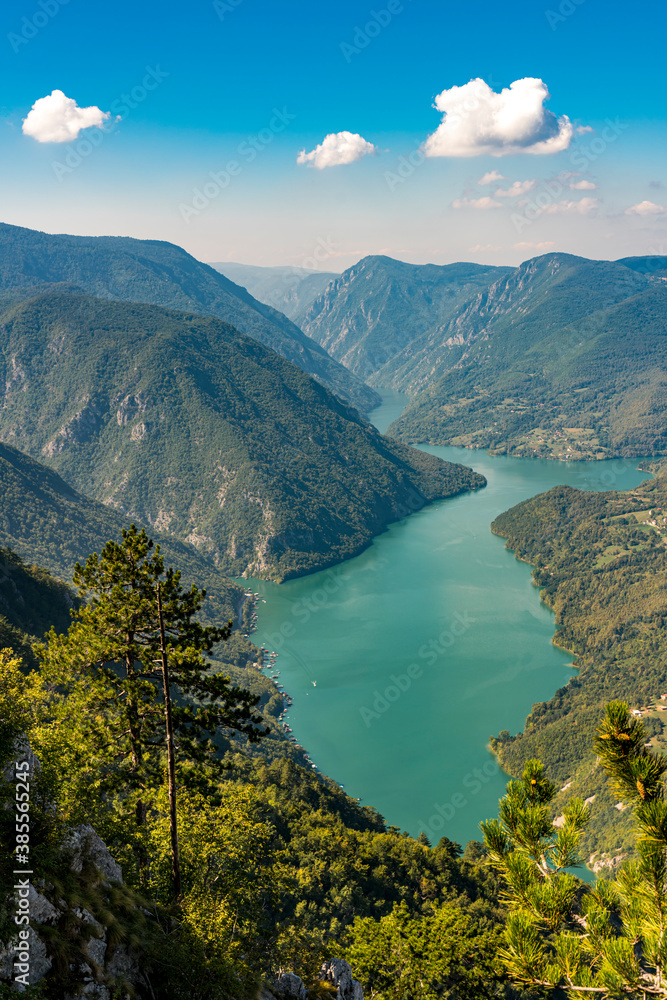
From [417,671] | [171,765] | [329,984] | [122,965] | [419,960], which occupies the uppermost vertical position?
[171,765]

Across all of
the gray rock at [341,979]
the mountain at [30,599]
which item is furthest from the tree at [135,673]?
the mountain at [30,599]

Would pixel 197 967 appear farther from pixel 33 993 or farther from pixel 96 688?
pixel 96 688

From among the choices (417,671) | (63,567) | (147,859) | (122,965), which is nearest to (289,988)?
(147,859)

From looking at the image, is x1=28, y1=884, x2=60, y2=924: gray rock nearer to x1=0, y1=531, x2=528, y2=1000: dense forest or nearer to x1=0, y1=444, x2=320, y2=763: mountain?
x1=0, y1=531, x2=528, y2=1000: dense forest

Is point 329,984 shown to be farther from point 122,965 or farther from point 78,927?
point 78,927

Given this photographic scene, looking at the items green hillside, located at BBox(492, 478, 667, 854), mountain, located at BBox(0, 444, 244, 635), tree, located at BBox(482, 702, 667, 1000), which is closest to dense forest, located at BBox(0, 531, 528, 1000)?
tree, located at BBox(482, 702, 667, 1000)

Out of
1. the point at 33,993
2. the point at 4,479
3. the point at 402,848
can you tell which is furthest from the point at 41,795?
the point at 4,479
